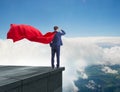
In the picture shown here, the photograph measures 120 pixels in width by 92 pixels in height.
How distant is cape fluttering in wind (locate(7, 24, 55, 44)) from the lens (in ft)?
47.4

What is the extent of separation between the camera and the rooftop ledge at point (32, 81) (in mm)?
9477

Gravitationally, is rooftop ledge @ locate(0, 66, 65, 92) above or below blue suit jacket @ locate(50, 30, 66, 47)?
below

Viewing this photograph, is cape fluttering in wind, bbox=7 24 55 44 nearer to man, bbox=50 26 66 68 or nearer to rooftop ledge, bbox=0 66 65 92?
man, bbox=50 26 66 68

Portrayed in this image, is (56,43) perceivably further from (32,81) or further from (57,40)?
(32,81)

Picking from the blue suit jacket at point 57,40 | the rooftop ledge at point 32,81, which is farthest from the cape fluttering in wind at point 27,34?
the rooftop ledge at point 32,81

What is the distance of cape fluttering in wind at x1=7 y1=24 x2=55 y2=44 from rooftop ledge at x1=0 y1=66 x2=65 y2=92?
1826 millimetres

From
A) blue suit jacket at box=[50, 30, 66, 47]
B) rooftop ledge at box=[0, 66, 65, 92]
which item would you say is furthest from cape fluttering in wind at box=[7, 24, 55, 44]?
rooftop ledge at box=[0, 66, 65, 92]

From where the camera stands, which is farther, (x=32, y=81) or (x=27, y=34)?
(x=27, y=34)

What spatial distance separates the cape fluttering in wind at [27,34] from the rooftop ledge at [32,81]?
183 centimetres

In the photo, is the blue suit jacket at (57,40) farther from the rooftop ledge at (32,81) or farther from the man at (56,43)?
the rooftop ledge at (32,81)

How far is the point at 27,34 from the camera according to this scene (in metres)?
14.8

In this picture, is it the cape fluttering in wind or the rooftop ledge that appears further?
the cape fluttering in wind

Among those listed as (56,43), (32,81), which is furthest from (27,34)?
(32,81)

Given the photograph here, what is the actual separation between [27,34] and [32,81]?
4067 millimetres
